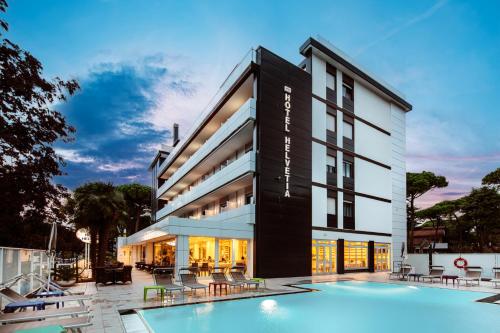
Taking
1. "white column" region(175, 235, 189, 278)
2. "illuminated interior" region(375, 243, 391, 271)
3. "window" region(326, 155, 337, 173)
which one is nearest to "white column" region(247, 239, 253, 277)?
"white column" region(175, 235, 189, 278)

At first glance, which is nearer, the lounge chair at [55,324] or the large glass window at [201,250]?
the lounge chair at [55,324]

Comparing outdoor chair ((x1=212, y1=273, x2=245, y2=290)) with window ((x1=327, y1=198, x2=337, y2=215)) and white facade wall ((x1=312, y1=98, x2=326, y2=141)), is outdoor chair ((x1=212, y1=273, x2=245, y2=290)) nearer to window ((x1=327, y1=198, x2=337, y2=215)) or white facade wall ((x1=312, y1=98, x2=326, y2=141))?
window ((x1=327, y1=198, x2=337, y2=215))

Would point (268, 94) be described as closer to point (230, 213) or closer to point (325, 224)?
point (230, 213)

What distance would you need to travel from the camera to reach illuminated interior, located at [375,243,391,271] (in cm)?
3012

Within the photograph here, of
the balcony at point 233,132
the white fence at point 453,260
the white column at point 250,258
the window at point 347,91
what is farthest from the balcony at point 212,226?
the window at point 347,91

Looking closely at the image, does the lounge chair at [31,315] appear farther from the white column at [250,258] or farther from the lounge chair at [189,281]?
the white column at [250,258]

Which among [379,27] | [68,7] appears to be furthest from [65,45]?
[379,27]

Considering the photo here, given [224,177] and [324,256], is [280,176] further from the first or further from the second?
[324,256]

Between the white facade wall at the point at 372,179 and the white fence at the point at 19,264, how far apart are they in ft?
76.1

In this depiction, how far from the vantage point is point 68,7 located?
15922 mm

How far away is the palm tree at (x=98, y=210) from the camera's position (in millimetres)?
23703

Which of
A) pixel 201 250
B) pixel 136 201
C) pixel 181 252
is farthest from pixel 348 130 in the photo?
pixel 136 201

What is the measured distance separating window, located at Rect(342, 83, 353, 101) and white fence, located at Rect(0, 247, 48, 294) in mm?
24524

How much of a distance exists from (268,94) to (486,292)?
52.5ft
